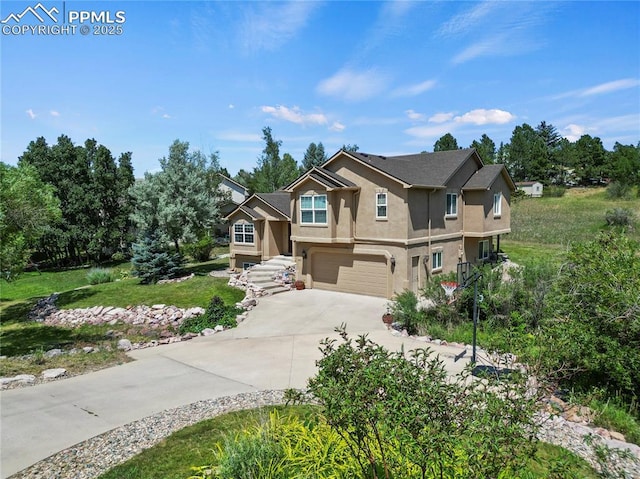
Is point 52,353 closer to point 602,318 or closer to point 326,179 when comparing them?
point 326,179

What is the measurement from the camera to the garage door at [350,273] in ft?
60.7

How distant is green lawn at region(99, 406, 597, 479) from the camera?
543 cm

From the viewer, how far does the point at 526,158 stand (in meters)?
70.8

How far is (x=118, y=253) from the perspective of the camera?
3509cm

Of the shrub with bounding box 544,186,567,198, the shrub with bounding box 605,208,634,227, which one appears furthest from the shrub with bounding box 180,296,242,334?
the shrub with bounding box 544,186,567,198

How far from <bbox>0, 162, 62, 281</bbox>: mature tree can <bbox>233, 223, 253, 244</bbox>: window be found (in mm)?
11295

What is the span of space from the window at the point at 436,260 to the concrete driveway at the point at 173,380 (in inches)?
210

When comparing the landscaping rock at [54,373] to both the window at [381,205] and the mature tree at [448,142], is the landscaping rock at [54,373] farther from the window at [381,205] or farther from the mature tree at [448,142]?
the mature tree at [448,142]

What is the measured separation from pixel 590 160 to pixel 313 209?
73.7 meters

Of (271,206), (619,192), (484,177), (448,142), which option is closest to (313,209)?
(271,206)

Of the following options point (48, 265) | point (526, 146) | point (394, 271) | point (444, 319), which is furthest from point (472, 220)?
point (526, 146)

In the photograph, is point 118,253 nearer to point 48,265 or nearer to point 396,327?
point 48,265

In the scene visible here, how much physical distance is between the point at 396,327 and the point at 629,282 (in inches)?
291

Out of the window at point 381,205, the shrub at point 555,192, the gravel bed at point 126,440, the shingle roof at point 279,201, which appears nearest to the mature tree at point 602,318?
the gravel bed at point 126,440
